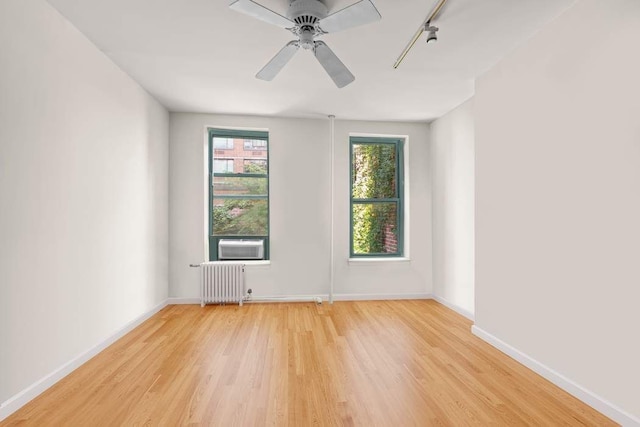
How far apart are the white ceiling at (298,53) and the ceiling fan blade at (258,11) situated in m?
0.21

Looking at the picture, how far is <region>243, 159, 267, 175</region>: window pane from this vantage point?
4898 millimetres

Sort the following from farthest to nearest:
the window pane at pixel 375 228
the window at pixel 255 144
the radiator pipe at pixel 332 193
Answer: the window pane at pixel 375 228 < the window at pixel 255 144 < the radiator pipe at pixel 332 193

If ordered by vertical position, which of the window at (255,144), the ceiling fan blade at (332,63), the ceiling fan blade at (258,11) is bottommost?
the window at (255,144)

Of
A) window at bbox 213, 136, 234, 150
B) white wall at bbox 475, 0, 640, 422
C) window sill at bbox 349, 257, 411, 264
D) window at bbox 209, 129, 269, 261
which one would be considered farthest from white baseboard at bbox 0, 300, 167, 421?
white wall at bbox 475, 0, 640, 422

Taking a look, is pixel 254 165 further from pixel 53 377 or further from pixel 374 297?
pixel 53 377

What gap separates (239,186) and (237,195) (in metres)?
0.14

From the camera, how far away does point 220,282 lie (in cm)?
448

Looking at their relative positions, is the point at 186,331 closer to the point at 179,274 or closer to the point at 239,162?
the point at 179,274

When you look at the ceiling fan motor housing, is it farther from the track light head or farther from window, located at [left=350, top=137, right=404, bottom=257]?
window, located at [left=350, top=137, right=404, bottom=257]

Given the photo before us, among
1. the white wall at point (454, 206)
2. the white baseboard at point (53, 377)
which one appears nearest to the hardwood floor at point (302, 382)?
the white baseboard at point (53, 377)

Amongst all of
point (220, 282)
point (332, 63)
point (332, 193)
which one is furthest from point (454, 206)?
point (220, 282)

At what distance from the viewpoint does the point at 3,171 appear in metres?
1.93

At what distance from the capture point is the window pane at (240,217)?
15.9 feet

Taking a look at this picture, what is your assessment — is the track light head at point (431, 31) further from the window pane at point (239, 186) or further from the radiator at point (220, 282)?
the radiator at point (220, 282)
